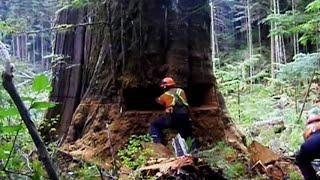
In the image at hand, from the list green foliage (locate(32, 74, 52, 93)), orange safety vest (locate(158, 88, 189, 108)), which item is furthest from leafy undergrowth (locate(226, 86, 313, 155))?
green foliage (locate(32, 74, 52, 93))

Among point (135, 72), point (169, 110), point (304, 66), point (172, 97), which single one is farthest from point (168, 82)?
point (304, 66)

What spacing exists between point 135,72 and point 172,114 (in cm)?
129

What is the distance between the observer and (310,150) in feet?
23.1

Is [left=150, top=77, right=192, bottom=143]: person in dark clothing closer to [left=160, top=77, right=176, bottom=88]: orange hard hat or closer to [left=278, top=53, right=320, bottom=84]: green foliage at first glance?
[left=160, top=77, right=176, bottom=88]: orange hard hat

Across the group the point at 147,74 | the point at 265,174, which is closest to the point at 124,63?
the point at 147,74

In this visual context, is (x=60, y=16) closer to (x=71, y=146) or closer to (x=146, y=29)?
(x=146, y=29)

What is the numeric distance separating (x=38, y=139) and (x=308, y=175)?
6.15 meters

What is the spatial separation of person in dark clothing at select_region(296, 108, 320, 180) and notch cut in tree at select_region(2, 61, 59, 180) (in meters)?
5.87

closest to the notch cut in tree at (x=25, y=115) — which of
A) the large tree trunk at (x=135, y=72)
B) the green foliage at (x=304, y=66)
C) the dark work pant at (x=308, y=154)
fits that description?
the dark work pant at (x=308, y=154)

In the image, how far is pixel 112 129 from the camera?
31.5ft

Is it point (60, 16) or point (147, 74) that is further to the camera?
point (60, 16)

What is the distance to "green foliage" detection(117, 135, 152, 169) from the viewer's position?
819 centimetres

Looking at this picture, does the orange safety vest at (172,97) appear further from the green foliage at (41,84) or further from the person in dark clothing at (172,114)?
the green foliage at (41,84)

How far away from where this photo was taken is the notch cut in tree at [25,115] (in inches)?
66.4
